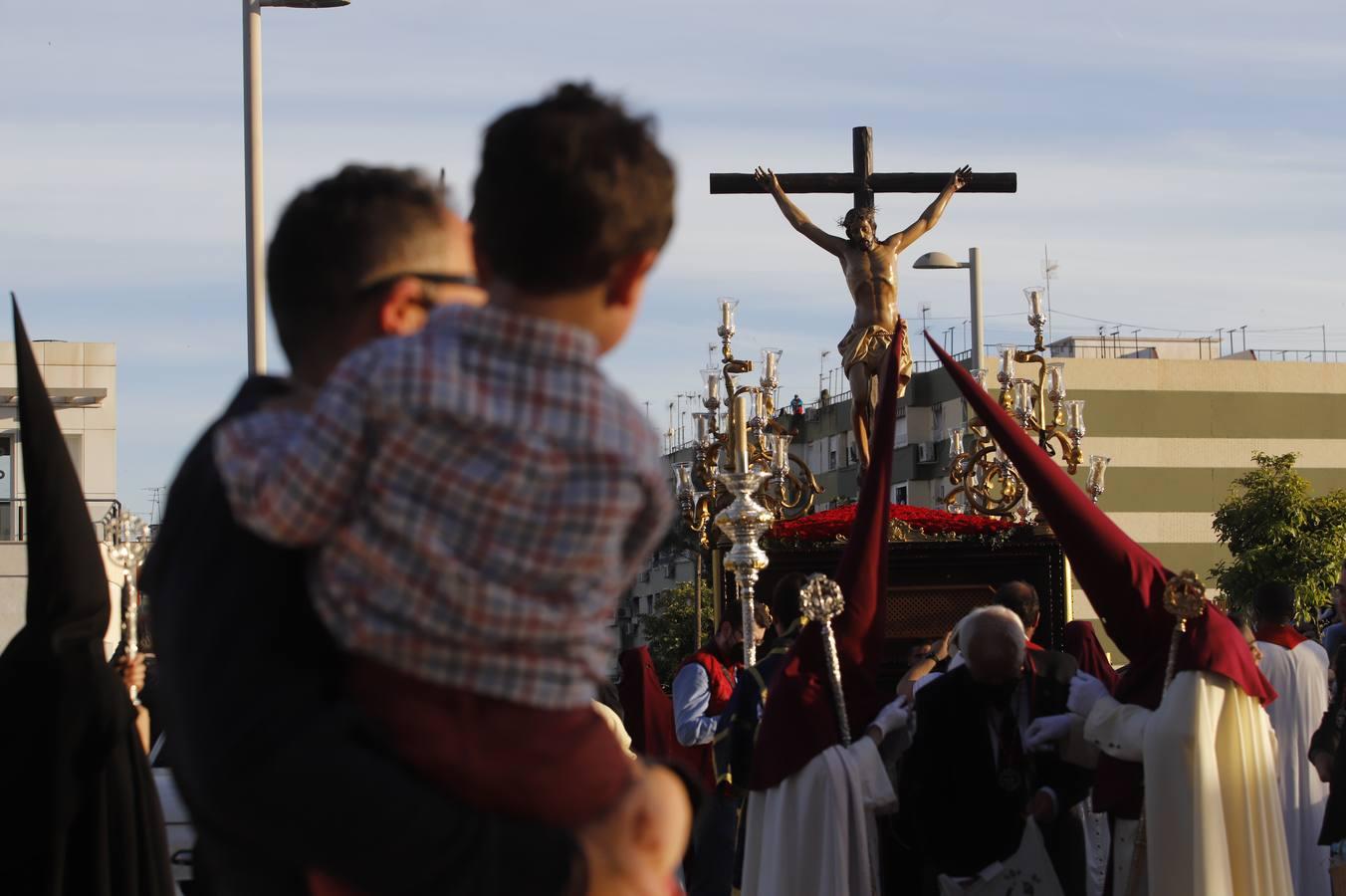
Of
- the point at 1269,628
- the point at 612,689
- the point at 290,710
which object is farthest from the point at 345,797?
the point at 1269,628

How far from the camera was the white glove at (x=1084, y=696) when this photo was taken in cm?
709

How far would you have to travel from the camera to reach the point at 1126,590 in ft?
22.9

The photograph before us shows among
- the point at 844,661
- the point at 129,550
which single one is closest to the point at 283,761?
the point at 129,550

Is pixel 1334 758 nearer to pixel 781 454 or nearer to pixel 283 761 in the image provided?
pixel 781 454

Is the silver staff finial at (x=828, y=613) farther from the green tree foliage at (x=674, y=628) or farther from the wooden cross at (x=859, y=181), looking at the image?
the green tree foliage at (x=674, y=628)

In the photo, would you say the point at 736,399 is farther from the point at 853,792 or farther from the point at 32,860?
the point at 32,860

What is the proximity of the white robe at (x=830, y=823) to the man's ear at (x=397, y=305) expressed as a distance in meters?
5.58

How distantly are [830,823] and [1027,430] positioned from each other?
787 cm

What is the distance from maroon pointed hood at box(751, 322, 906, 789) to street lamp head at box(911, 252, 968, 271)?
18.7 metres

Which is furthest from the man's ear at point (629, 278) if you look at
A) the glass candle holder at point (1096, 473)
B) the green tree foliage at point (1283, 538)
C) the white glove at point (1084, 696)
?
the green tree foliage at point (1283, 538)

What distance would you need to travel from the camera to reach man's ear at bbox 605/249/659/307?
6.15 feet

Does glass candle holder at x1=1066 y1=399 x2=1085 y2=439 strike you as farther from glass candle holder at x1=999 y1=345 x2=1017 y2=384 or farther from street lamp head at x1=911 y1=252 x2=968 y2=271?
street lamp head at x1=911 y1=252 x2=968 y2=271

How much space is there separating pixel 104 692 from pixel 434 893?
275 centimetres

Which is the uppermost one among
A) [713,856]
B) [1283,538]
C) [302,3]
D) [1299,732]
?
[302,3]
